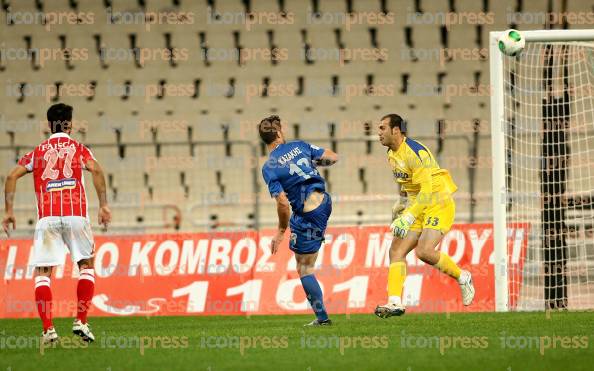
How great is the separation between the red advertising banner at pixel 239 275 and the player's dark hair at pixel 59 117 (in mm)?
5166

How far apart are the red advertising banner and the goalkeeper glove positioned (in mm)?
3654

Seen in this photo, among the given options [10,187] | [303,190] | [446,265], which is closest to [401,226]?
[446,265]

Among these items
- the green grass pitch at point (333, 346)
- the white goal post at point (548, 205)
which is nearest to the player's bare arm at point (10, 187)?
the green grass pitch at point (333, 346)

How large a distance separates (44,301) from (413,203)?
12.3 ft

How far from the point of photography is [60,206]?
29.8 feet

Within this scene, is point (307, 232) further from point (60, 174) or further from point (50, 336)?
point (50, 336)

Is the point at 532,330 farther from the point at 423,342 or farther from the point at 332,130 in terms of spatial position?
the point at 332,130

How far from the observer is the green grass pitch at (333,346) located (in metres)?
7.15

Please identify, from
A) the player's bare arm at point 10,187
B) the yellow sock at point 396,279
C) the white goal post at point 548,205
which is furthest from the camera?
the white goal post at point 548,205

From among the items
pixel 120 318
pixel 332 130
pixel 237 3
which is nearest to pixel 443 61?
pixel 332 130

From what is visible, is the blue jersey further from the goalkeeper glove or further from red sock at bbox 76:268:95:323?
red sock at bbox 76:268:95:323

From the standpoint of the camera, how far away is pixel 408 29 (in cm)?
2072

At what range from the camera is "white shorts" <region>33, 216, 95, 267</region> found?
9055 millimetres

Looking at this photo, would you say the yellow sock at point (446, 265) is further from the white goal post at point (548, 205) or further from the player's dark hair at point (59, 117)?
the player's dark hair at point (59, 117)
